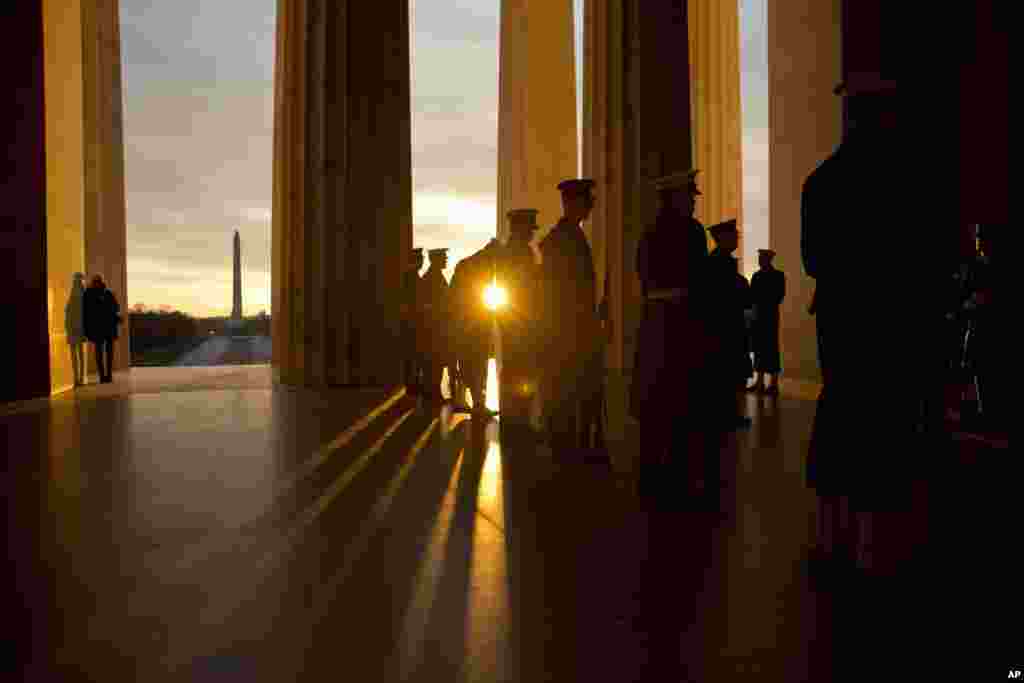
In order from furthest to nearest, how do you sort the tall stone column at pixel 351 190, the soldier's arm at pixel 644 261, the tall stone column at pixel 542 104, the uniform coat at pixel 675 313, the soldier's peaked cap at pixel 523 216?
the tall stone column at pixel 542 104 < the tall stone column at pixel 351 190 < the soldier's peaked cap at pixel 523 216 < the soldier's arm at pixel 644 261 < the uniform coat at pixel 675 313

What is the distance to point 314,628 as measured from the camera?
2184 millimetres

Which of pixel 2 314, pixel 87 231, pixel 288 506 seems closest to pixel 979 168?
pixel 288 506

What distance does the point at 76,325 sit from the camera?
11.4 m

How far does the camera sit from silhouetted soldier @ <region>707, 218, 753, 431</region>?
3816mm

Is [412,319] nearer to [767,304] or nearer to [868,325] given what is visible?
[767,304]

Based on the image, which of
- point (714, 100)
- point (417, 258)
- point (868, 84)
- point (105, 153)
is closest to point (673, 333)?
point (868, 84)

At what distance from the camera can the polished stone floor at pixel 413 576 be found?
1.99 meters

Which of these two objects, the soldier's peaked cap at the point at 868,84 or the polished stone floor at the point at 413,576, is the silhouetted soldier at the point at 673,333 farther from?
the soldier's peaked cap at the point at 868,84

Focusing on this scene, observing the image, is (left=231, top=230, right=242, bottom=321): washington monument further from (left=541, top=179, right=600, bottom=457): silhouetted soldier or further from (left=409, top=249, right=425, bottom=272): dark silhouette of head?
(left=541, top=179, right=600, bottom=457): silhouetted soldier

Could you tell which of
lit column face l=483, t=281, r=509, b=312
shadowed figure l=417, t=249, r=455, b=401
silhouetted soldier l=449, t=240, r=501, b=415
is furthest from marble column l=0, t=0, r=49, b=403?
lit column face l=483, t=281, r=509, b=312

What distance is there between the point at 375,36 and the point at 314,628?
1159 centimetres

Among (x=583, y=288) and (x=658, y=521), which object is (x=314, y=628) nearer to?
(x=658, y=521)

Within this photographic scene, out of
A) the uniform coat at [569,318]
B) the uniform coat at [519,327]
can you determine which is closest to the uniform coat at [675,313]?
the uniform coat at [569,318]

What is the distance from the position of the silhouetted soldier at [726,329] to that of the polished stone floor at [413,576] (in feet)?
1.72
